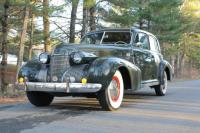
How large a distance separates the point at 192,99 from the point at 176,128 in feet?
15.3

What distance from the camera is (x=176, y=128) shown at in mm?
6699

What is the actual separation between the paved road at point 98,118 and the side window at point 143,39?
1.64 meters

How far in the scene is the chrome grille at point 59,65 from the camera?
8273 millimetres

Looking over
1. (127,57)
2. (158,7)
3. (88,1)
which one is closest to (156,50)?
(127,57)

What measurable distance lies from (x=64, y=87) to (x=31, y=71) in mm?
941

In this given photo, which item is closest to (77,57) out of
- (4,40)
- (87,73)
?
(87,73)

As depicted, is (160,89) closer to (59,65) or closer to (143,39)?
(143,39)

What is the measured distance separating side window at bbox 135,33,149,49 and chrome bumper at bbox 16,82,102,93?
2.99 metres

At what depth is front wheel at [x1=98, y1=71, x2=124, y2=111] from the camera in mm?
8242

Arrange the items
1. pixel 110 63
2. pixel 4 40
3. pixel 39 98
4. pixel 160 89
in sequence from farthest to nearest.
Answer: pixel 4 40
pixel 160 89
pixel 39 98
pixel 110 63

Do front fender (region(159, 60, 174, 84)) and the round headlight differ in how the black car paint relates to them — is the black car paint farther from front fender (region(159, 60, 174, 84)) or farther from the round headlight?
front fender (region(159, 60, 174, 84))

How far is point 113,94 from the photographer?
28.3ft

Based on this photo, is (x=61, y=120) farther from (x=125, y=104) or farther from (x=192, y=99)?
(x=192, y=99)

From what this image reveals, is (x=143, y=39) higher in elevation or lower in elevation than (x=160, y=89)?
higher
